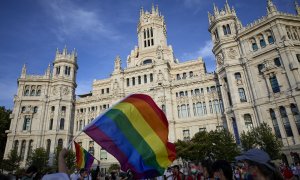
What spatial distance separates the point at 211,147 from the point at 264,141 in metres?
7.16

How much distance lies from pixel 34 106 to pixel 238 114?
43969 millimetres

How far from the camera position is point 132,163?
220 inches

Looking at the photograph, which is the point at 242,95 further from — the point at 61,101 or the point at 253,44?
the point at 61,101

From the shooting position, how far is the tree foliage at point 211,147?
29.7 metres

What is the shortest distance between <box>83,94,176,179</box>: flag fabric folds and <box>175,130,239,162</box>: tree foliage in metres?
26.2

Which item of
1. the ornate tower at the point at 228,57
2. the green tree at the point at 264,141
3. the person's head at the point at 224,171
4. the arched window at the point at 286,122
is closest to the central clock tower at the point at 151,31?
the ornate tower at the point at 228,57

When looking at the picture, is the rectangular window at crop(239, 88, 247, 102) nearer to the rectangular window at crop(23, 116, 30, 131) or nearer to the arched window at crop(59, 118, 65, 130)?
the arched window at crop(59, 118, 65, 130)

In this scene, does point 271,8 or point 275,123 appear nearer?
point 275,123

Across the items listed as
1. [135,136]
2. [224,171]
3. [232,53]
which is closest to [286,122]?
[232,53]

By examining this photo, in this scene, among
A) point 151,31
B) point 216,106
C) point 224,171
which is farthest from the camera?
point 151,31

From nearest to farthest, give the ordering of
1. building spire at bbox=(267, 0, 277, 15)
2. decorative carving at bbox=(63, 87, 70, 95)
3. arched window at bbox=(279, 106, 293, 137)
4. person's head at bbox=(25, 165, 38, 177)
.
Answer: person's head at bbox=(25, 165, 38, 177), arched window at bbox=(279, 106, 293, 137), building spire at bbox=(267, 0, 277, 15), decorative carving at bbox=(63, 87, 70, 95)

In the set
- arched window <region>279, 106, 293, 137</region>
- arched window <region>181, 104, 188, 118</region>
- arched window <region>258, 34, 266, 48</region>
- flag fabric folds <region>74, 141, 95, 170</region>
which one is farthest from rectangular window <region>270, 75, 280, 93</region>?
flag fabric folds <region>74, 141, 95, 170</region>

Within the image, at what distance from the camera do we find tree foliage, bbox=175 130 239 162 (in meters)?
29.7

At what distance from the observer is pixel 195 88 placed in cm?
4700
